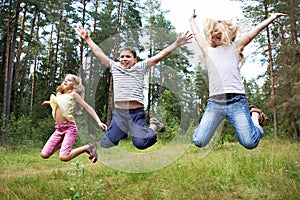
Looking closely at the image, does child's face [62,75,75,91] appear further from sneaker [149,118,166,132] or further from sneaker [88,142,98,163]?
sneaker [149,118,166,132]

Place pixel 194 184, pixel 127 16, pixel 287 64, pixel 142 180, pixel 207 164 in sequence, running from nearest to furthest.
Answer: pixel 127 16 → pixel 194 184 → pixel 142 180 → pixel 207 164 → pixel 287 64

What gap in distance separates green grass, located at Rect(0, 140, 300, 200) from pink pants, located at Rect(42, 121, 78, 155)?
94.1 inches

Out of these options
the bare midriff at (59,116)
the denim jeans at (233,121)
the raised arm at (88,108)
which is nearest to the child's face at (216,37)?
the denim jeans at (233,121)

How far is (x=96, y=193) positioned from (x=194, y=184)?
6.62 ft

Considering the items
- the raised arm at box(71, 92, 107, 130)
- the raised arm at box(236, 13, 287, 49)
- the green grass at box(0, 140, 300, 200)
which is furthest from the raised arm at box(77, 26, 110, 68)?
the green grass at box(0, 140, 300, 200)

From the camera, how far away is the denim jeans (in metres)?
3.15

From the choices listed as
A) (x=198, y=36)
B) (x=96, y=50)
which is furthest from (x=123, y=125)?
(x=198, y=36)

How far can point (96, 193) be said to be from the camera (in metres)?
6.24

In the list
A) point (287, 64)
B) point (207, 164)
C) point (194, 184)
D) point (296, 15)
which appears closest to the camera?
point (194, 184)

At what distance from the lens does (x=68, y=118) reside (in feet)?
11.0

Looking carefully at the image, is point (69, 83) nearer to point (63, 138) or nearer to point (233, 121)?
point (63, 138)

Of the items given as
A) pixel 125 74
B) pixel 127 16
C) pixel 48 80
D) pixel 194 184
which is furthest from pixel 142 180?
pixel 48 80

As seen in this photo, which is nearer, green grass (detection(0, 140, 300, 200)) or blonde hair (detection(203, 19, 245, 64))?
blonde hair (detection(203, 19, 245, 64))

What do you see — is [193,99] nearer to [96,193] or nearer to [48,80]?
[96,193]
